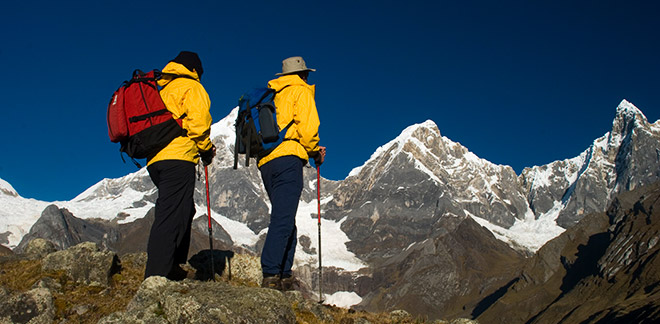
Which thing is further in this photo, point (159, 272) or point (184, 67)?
point (184, 67)

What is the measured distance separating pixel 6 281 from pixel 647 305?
17098cm

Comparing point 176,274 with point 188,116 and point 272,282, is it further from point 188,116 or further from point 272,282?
point 188,116

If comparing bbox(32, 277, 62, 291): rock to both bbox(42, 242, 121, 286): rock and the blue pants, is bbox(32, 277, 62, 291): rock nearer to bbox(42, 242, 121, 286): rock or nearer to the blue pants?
bbox(42, 242, 121, 286): rock

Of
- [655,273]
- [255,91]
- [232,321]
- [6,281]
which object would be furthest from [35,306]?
[655,273]

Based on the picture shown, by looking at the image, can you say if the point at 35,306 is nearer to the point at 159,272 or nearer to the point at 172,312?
the point at 159,272

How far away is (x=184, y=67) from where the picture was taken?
10.8m

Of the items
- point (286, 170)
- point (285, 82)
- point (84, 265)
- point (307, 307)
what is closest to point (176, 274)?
point (84, 265)

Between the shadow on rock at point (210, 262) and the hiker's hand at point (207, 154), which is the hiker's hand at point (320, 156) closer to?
the hiker's hand at point (207, 154)

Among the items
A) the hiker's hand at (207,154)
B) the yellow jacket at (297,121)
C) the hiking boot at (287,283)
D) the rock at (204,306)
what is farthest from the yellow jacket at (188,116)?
the hiking boot at (287,283)

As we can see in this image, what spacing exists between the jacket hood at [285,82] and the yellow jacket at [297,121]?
103 millimetres

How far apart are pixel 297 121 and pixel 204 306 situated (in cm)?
440

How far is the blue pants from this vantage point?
10695mm

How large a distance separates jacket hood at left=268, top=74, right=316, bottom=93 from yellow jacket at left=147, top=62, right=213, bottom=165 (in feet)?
4.63

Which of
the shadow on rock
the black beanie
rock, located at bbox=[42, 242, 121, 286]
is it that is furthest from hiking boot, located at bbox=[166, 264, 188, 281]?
the black beanie
